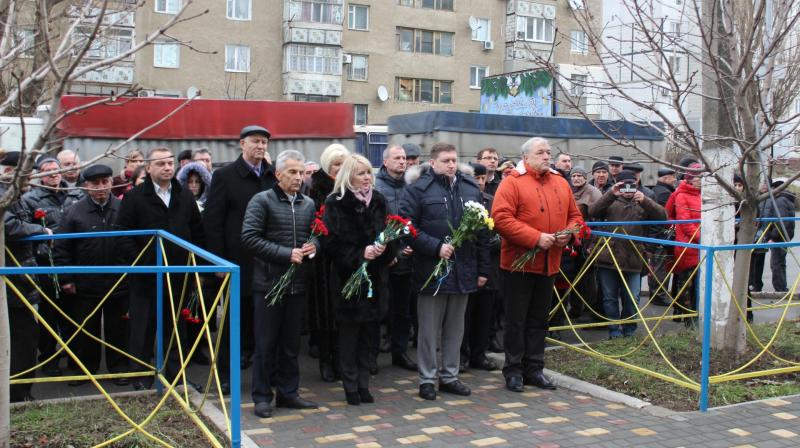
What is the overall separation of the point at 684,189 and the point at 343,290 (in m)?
5.25

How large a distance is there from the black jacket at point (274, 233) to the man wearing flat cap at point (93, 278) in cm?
168

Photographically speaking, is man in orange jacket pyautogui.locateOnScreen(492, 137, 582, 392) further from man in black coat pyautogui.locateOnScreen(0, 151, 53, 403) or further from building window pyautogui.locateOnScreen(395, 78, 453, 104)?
building window pyautogui.locateOnScreen(395, 78, 453, 104)

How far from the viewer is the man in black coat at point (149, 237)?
678 centimetres

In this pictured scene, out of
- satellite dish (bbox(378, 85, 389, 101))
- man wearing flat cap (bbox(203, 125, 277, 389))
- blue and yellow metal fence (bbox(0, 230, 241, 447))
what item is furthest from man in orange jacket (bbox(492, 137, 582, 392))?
satellite dish (bbox(378, 85, 389, 101))

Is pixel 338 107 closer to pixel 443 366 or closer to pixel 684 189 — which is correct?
pixel 684 189

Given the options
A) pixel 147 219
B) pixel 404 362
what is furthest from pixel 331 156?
pixel 404 362

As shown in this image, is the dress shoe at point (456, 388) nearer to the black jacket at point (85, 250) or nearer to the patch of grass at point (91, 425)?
the patch of grass at point (91, 425)

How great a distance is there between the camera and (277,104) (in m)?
16.9

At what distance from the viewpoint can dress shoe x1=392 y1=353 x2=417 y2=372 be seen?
7699 mm

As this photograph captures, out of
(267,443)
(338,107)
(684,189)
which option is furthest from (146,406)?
(338,107)

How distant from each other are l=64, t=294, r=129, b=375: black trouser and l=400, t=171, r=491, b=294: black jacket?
2666 millimetres

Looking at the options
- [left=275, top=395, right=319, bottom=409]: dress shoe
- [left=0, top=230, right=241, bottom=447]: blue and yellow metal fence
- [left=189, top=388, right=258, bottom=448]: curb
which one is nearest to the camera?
[left=0, top=230, right=241, bottom=447]: blue and yellow metal fence

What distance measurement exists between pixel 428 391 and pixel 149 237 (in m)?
2.57

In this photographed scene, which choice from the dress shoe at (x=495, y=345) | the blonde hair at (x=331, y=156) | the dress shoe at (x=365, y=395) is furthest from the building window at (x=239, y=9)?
the dress shoe at (x=365, y=395)
